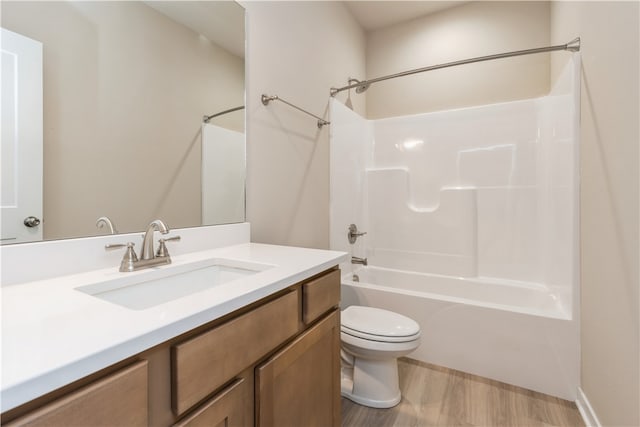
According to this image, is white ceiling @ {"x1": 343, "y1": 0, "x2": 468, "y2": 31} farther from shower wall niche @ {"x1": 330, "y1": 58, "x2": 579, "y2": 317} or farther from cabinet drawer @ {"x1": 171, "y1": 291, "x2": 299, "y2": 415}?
cabinet drawer @ {"x1": 171, "y1": 291, "x2": 299, "y2": 415}

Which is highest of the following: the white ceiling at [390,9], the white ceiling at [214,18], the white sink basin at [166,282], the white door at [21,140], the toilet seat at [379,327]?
the white ceiling at [390,9]

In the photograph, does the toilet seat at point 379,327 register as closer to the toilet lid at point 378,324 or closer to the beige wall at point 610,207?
the toilet lid at point 378,324

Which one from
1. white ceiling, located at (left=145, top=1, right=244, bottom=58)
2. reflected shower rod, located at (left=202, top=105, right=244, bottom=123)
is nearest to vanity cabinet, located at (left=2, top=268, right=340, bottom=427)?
reflected shower rod, located at (left=202, top=105, right=244, bottom=123)

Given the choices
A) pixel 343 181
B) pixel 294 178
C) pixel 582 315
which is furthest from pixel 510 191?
pixel 294 178

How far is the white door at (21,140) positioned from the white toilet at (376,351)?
1.33 metres

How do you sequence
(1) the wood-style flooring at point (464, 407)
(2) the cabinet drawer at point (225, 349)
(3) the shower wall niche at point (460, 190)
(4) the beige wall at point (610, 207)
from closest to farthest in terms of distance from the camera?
→ (2) the cabinet drawer at point (225, 349)
(4) the beige wall at point (610, 207)
(1) the wood-style flooring at point (464, 407)
(3) the shower wall niche at point (460, 190)

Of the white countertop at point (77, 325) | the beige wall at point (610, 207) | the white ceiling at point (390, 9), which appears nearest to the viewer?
the white countertop at point (77, 325)

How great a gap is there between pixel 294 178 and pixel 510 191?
1746 millimetres

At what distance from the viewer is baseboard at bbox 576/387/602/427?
1.37 meters

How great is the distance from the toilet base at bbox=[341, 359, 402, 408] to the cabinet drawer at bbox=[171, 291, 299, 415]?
36.7 inches

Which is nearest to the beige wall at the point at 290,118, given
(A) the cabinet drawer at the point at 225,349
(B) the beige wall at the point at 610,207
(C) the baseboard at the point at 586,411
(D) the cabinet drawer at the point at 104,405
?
(A) the cabinet drawer at the point at 225,349

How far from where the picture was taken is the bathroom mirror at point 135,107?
883 mm

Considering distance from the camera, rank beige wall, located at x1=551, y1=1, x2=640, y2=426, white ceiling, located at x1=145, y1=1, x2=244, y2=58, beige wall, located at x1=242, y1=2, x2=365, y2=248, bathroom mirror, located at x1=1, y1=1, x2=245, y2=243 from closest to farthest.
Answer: bathroom mirror, located at x1=1, y1=1, x2=245, y2=243, beige wall, located at x1=551, y1=1, x2=640, y2=426, white ceiling, located at x1=145, y1=1, x2=244, y2=58, beige wall, located at x1=242, y1=2, x2=365, y2=248

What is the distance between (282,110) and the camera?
1750 mm
